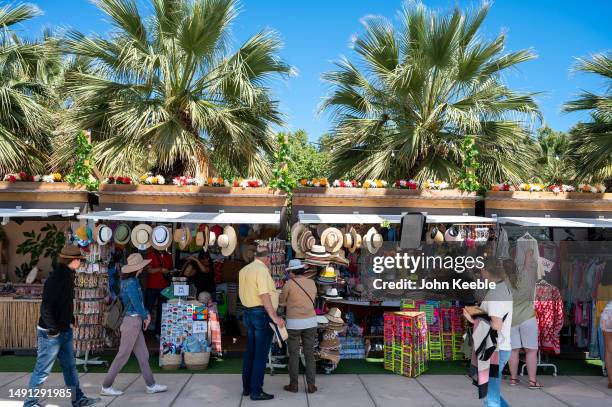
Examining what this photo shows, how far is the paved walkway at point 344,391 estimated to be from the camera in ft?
19.4

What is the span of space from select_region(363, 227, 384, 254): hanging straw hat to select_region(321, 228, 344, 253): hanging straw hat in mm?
496

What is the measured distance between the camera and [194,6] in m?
8.86

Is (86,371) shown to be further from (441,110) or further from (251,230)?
(441,110)

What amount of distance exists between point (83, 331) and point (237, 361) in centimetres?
222

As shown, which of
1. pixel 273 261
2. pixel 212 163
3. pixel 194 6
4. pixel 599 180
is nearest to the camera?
pixel 273 261

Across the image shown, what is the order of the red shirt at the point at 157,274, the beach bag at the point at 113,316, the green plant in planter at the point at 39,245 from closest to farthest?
the beach bag at the point at 113,316 < the red shirt at the point at 157,274 < the green plant in planter at the point at 39,245

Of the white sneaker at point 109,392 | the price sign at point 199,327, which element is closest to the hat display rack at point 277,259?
the price sign at point 199,327

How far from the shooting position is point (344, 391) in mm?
6406

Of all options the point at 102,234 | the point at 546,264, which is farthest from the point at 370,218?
the point at 102,234

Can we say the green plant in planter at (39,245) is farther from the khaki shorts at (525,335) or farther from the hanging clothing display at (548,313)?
the hanging clothing display at (548,313)

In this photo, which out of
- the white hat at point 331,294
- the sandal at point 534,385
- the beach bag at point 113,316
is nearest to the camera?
the sandal at point 534,385

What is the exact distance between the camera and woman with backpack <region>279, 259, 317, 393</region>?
6.25 m

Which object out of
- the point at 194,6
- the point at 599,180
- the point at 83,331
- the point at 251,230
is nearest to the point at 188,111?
the point at 194,6

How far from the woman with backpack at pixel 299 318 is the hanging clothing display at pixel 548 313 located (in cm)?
352
